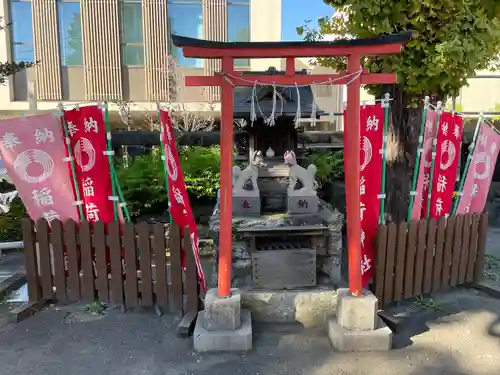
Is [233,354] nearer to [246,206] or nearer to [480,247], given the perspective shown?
[246,206]

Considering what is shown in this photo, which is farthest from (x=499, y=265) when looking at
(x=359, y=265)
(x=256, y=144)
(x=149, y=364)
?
(x=149, y=364)

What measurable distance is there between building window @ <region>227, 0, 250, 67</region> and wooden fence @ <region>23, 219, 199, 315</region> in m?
14.6

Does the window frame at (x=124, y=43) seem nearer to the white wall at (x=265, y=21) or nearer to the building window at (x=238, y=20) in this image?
the building window at (x=238, y=20)

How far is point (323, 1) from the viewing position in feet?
19.4

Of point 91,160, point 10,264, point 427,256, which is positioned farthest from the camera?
point 10,264

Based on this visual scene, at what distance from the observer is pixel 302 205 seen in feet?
18.1

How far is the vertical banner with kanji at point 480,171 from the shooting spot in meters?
5.85

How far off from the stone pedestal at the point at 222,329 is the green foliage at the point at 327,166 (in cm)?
620

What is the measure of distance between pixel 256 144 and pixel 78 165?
2.52m

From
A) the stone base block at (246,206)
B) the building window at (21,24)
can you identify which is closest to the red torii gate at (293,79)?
the stone base block at (246,206)

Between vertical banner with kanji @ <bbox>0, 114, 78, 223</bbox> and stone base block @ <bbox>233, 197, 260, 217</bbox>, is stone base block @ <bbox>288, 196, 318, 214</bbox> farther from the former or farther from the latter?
vertical banner with kanji @ <bbox>0, 114, 78, 223</bbox>

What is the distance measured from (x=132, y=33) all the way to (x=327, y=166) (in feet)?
39.9

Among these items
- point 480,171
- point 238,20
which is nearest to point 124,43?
point 238,20

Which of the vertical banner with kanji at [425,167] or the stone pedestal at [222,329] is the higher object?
the vertical banner with kanji at [425,167]
